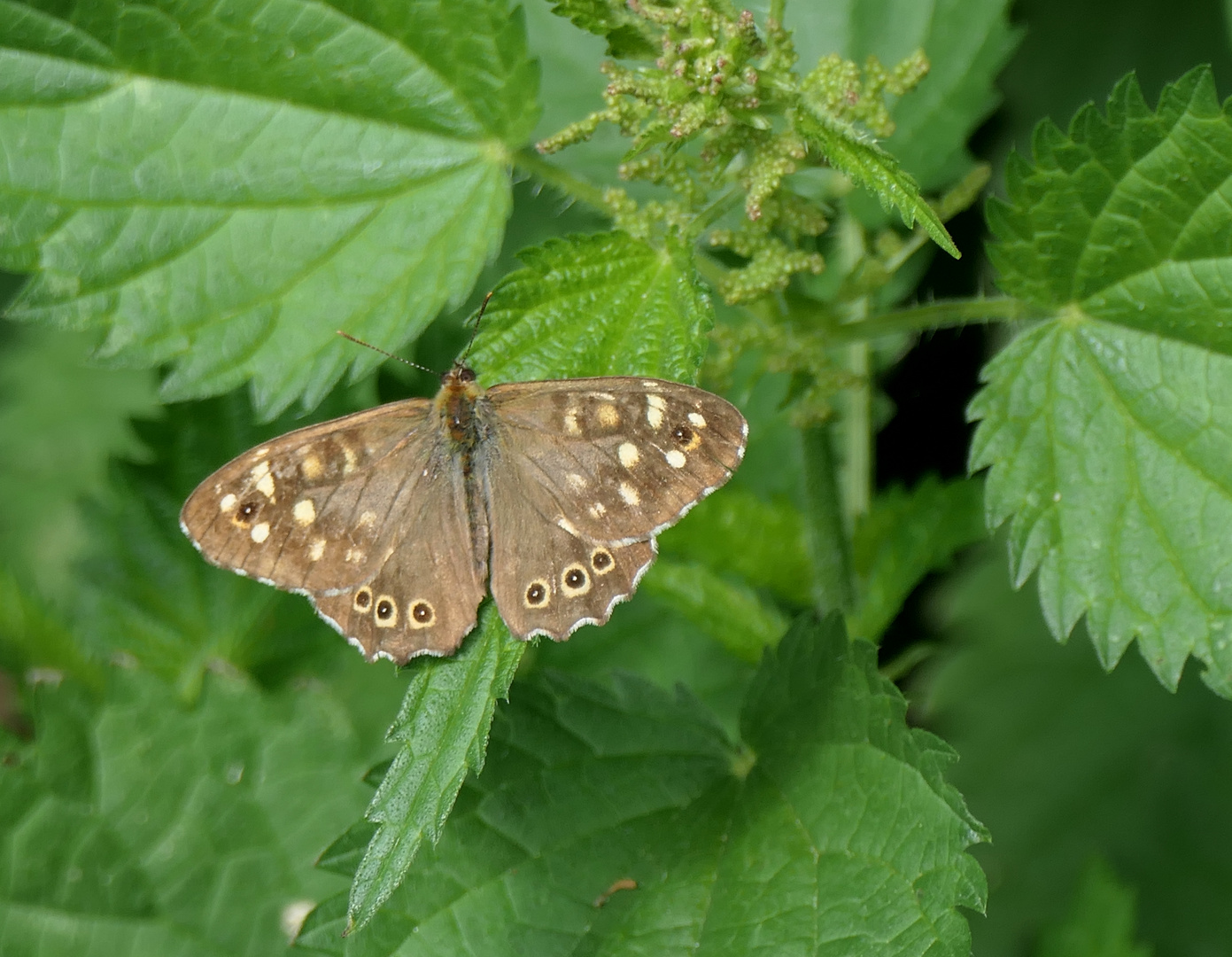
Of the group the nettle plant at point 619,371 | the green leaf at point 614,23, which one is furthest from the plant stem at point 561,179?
the green leaf at point 614,23

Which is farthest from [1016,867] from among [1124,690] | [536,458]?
[536,458]

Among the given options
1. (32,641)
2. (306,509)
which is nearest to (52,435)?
(32,641)

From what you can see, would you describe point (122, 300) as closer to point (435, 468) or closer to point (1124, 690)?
point (435, 468)

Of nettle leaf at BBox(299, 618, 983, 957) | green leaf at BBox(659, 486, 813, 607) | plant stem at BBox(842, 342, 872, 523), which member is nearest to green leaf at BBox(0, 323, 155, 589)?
green leaf at BBox(659, 486, 813, 607)

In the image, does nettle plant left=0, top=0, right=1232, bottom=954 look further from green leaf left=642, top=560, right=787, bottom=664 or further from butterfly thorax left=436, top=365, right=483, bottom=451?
butterfly thorax left=436, top=365, right=483, bottom=451

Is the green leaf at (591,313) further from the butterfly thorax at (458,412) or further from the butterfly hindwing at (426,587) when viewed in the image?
the butterfly hindwing at (426,587)

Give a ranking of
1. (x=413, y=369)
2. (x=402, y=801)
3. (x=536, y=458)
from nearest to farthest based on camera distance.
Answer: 1. (x=402, y=801)
2. (x=536, y=458)
3. (x=413, y=369)

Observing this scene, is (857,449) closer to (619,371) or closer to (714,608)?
(714,608)
